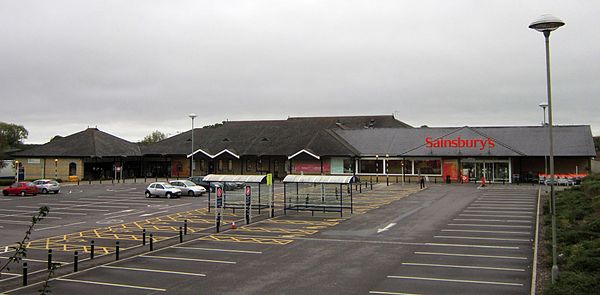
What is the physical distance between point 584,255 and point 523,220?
490 inches

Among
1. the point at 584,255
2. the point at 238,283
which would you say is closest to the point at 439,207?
the point at 584,255

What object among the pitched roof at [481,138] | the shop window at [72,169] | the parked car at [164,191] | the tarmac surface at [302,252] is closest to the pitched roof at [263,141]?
the pitched roof at [481,138]

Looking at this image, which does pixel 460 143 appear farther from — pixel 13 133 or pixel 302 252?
pixel 13 133

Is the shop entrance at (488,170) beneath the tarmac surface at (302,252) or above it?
above

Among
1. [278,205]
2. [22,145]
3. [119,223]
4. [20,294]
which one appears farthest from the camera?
[22,145]

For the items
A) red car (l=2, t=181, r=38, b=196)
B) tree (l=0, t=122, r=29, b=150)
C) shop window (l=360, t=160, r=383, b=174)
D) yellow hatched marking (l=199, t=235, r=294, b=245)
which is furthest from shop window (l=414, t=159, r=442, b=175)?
tree (l=0, t=122, r=29, b=150)

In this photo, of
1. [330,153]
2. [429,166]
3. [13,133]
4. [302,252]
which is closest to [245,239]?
[302,252]

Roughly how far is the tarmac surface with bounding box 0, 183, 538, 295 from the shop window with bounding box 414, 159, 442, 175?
2570 centimetres

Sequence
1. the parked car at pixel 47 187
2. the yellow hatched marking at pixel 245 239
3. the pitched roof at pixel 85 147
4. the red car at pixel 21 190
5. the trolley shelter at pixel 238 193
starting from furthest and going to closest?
the pitched roof at pixel 85 147 < the parked car at pixel 47 187 < the red car at pixel 21 190 < the trolley shelter at pixel 238 193 < the yellow hatched marking at pixel 245 239

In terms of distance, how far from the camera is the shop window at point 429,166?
59062 mm

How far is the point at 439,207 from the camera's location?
107ft

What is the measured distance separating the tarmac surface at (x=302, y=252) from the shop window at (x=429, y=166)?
25.7 metres

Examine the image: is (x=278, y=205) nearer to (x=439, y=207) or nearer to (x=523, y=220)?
(x=439, y=207)

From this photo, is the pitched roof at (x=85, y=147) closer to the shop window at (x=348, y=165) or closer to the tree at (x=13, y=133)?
the shop window at (x=348, y=165)
